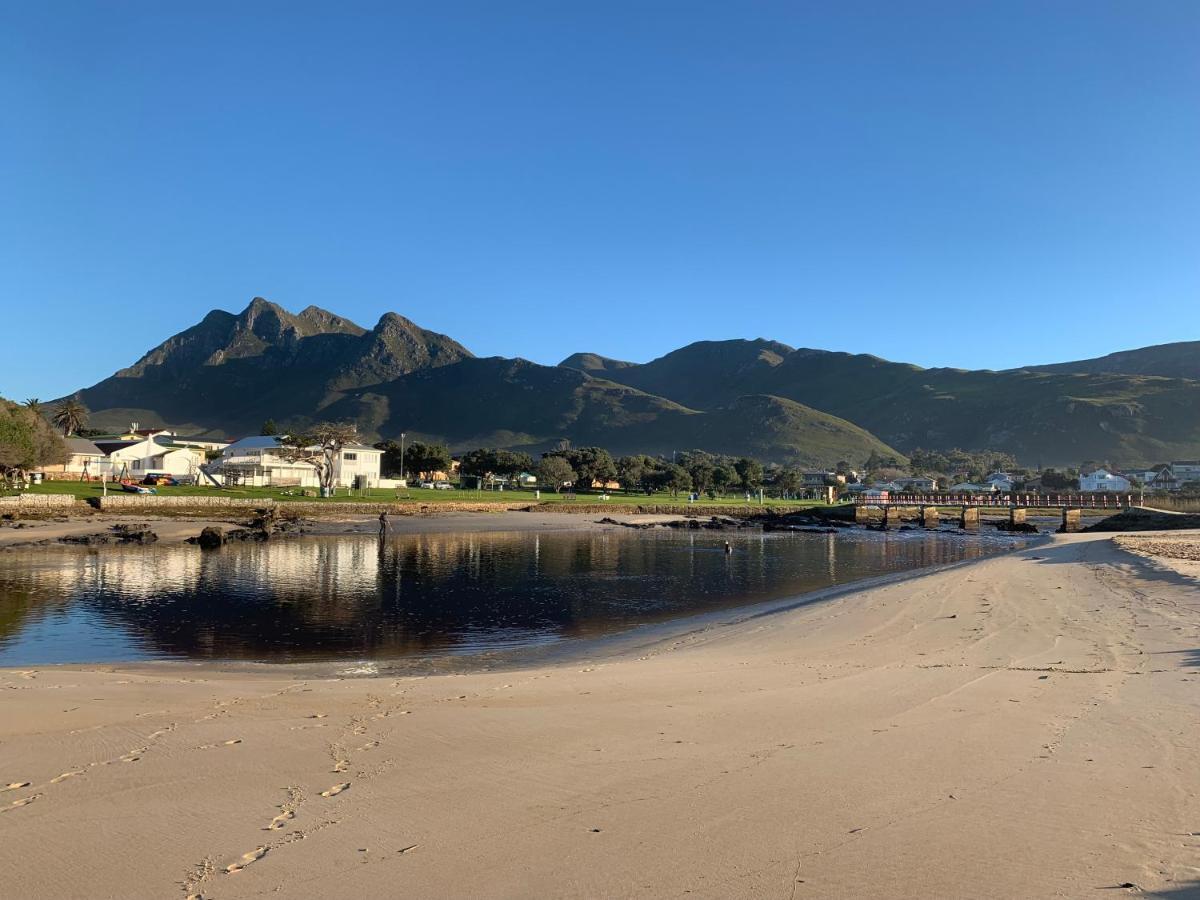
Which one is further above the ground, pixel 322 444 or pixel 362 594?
pixel 322 444

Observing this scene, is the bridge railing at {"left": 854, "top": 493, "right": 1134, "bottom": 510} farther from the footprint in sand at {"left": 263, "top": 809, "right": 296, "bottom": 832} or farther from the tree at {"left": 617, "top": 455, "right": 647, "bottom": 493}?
the footprint in sand at {"left": 263, "top": 809, "right": 296, "bottom": 832}

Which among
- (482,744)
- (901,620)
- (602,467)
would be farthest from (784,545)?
(602,467)

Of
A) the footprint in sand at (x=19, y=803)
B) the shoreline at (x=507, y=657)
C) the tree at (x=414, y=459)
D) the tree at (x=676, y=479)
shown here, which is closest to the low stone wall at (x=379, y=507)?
the tree at (x=676, y=479)

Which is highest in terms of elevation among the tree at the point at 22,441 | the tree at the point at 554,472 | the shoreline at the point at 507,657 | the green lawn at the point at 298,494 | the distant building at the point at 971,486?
the tree at the point at 22,441

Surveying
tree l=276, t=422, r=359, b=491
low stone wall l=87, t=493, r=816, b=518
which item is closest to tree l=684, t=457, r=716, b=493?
low stone wall l=87, t=493, r=816, b=518

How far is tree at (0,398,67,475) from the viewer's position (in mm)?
58688

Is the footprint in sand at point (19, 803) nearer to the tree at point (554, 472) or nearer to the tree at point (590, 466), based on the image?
the tree at point (554, 472)

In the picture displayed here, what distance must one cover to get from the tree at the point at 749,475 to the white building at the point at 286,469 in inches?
2671

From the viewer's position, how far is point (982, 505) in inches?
4624

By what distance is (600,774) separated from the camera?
6.48m

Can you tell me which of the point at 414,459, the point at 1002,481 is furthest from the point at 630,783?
the point at 1002,481

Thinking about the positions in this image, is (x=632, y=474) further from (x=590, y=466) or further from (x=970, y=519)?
(x=970, y=519)

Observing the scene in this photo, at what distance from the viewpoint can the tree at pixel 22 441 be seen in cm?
5869

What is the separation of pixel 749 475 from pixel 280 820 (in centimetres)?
13832
